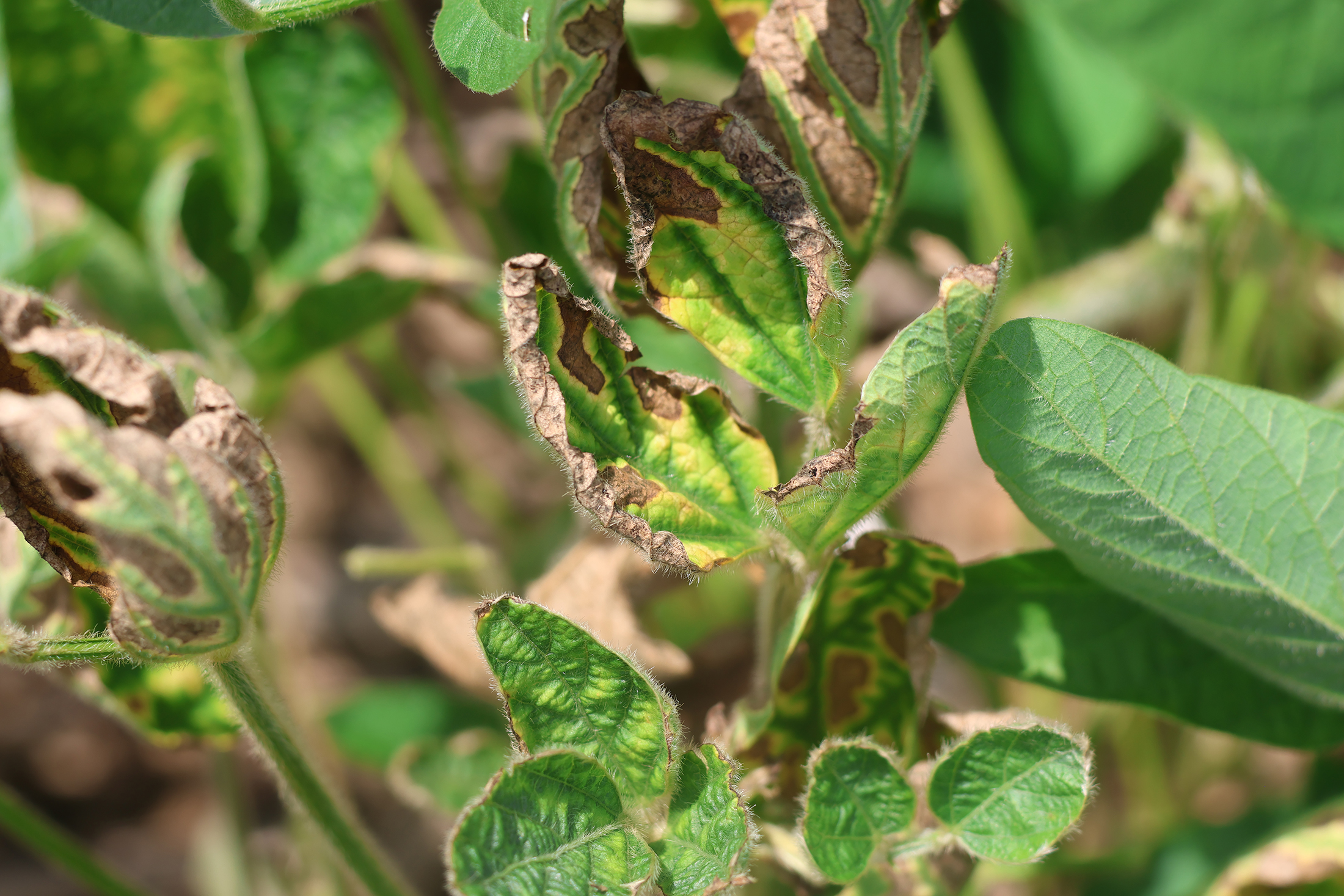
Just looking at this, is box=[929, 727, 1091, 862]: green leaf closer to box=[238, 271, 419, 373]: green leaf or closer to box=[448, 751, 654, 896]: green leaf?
box=[448, 751, 654, 896]: green leaf

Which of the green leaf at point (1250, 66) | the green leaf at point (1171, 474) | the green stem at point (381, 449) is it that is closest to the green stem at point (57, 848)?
the green stem at point (381, 449)

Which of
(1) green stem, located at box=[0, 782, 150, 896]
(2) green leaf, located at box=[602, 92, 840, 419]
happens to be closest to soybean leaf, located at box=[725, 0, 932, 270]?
(2) green leaf, located at box=[602, 92, 840, 419]

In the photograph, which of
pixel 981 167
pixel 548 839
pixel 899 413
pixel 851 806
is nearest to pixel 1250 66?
pixel 981 167

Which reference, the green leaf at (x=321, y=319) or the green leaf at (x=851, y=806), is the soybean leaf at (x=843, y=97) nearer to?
the green leaf at (x=851, y=806)

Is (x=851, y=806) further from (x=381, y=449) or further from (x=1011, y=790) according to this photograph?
(x=381, y=449)

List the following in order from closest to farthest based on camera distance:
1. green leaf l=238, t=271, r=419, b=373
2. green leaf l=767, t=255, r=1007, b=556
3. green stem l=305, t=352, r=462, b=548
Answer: green leaf l=767, t=255, r=1007, b=556
green leaf l=238, t=271, r=419, b=373
green stem l=305, t=352, r=462, b=548

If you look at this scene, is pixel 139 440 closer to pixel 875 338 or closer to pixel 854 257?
pixel 854 257
